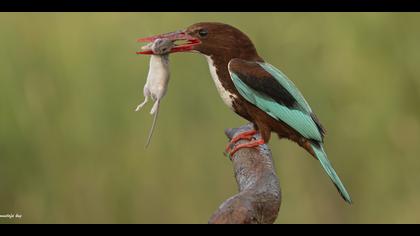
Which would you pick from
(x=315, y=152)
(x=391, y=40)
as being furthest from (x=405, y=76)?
(x=315, y=152)

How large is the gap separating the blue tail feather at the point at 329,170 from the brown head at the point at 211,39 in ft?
1.42

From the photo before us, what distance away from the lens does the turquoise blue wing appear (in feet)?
8.75

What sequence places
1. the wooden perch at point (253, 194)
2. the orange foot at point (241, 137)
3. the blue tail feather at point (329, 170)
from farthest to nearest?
the orange foot at point (241, 137), the blue tail feather at point (329, 170), the wooden perch at point (253, 194)

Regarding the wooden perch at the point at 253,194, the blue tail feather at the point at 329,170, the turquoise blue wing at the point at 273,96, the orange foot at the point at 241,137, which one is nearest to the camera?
the wooden perch at the point at 253,194

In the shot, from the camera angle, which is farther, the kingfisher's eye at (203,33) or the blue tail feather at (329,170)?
the kingfisher's eye at (203,33)

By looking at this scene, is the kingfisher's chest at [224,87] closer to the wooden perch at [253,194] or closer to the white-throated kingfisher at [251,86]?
the white-throated kingfisher at [251,86]

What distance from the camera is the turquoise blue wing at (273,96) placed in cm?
267

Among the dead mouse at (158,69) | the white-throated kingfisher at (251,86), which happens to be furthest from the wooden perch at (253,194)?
the dead mouse at (158,69)

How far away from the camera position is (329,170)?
8.59 feet

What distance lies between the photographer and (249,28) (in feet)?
12.4

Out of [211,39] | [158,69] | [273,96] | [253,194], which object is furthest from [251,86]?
[253,194]

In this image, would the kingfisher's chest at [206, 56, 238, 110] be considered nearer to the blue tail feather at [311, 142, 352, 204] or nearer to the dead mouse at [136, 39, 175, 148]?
the dead mouse at [136, 39, 175, 148]

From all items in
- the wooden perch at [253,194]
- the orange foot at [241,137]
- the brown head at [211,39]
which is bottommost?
the orange foot at [241,137]

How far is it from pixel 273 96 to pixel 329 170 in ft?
1.04
